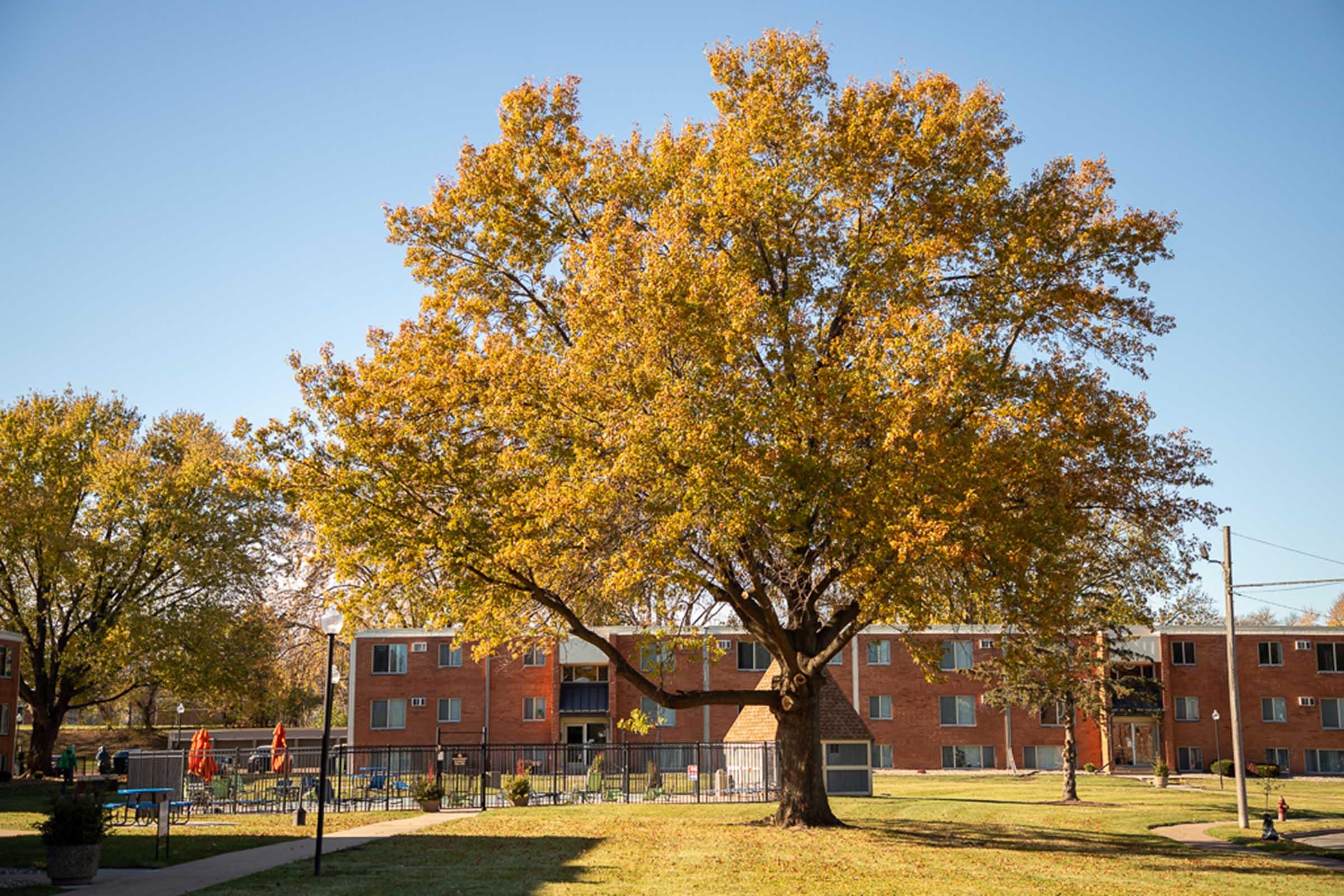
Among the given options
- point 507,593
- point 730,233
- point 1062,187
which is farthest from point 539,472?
point 1062,187

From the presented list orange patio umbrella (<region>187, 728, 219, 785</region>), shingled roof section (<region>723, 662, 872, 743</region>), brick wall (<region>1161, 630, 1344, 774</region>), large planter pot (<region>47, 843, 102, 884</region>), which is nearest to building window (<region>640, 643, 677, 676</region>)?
shingled roof section (<region>723, 662, 872, 743</region>)

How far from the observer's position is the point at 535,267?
1150 inches

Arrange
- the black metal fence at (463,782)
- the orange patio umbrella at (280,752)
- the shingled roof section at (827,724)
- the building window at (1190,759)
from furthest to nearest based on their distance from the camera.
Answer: the building window at (1190,759)
the shingled roof section at (827,724)
the black metal fence at (463,782)
the orange patio umbrella at (280,752)

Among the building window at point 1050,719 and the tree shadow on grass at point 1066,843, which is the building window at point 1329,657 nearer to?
the building window at point 1050,719

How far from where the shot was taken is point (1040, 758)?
2381 inches

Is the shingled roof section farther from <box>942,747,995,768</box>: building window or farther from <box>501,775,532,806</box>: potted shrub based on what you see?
<box>942,747,995,768</box>: building window

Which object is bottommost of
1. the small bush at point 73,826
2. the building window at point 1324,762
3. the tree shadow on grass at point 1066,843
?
the building window at point 1324,762

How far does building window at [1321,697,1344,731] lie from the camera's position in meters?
59.7

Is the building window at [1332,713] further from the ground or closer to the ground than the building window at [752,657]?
closer to the ground

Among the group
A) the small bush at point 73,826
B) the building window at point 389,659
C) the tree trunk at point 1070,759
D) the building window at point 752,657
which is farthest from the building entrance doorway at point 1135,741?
the small bush at point 73,826

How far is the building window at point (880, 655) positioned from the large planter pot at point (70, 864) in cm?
4710

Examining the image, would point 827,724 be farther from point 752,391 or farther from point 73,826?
point 73,826

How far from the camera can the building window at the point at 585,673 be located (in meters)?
59.7

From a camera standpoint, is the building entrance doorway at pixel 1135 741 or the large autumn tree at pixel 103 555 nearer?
the large autumn tree at pixel 103 555
